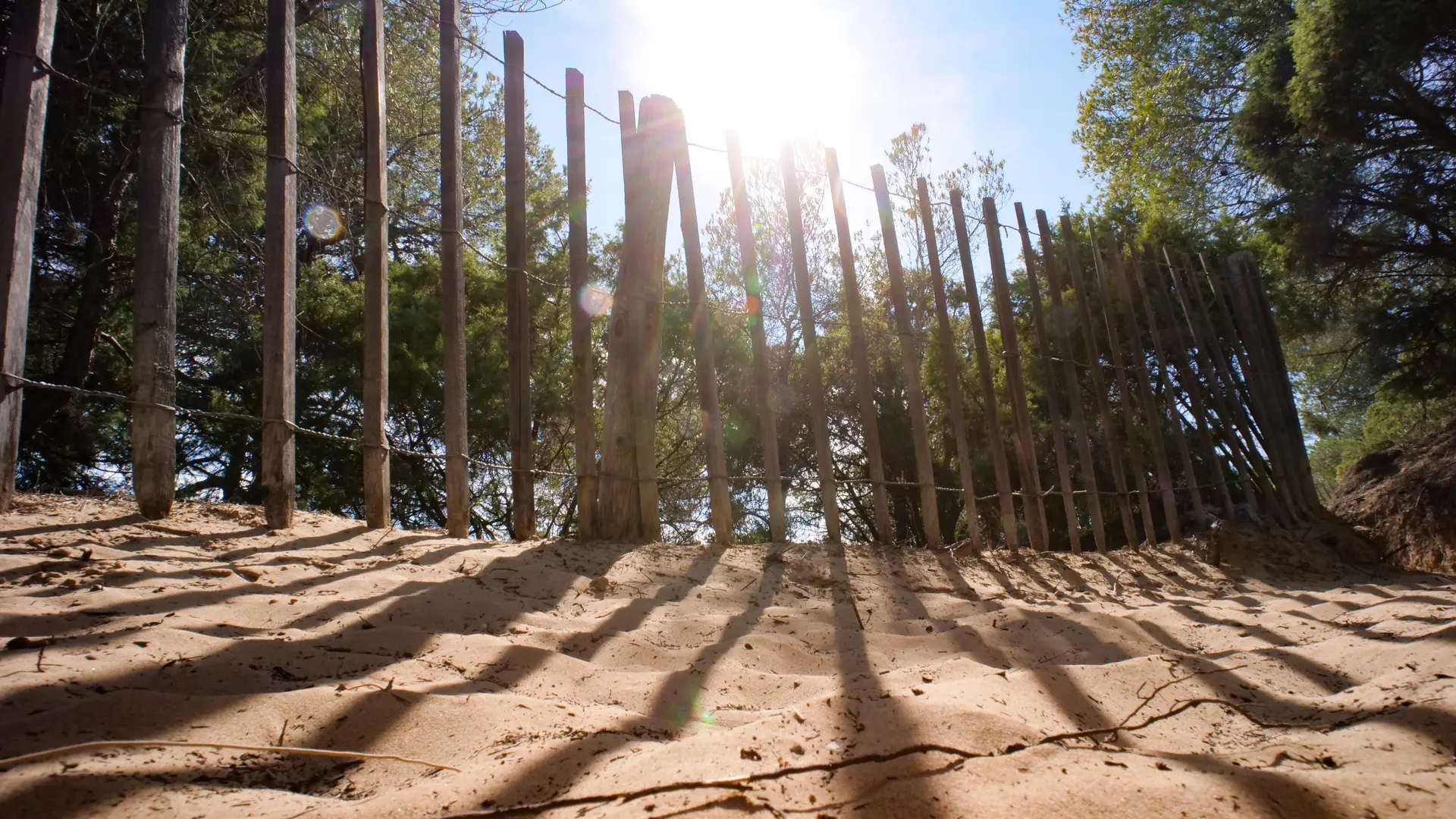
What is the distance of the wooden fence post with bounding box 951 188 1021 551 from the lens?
5.93 meters

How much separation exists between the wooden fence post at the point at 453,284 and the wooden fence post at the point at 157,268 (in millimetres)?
1062

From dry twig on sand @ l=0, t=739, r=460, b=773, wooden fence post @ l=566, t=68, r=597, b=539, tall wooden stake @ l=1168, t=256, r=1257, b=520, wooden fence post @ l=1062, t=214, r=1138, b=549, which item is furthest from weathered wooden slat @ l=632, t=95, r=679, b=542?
tall wooden stake @ l=1168, t=256, r=1257, b=520

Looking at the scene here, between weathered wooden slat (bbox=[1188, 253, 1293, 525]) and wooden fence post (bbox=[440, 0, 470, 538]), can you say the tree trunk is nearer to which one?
wooden fence post (bbox=[440, 0, 470, 538])

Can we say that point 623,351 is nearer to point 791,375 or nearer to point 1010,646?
point 1010,646

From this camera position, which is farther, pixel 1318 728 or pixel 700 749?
pixel 1318 728

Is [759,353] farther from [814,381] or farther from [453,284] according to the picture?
[453,284]

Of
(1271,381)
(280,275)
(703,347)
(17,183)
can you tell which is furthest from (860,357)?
(1271,381)

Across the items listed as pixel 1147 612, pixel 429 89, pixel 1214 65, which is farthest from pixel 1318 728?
pixel 1214 65

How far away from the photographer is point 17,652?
174 cm

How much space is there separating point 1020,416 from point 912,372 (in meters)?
1.21

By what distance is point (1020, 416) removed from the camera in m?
6.30

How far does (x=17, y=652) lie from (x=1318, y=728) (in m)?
2.82

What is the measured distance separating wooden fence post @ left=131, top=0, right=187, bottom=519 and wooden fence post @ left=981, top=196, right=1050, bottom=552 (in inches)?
211

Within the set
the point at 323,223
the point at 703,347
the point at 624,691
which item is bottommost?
the point at 624,691
